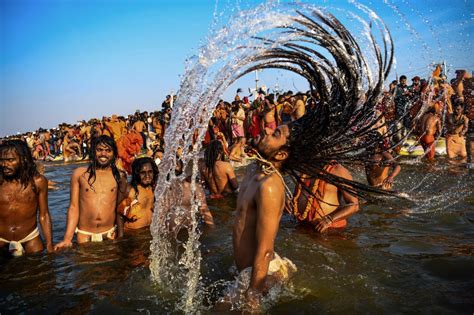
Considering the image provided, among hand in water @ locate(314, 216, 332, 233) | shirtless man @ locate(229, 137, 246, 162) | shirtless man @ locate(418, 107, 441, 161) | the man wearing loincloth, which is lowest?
hand in water @ locate(314, 216, 332, 233)

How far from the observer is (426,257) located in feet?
13.2

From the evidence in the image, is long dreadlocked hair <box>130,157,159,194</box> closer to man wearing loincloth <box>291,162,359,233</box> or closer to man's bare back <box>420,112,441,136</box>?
man wearing loincloth <box>291,162,359,233</box>

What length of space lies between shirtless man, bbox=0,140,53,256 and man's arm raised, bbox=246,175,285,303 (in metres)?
3.04

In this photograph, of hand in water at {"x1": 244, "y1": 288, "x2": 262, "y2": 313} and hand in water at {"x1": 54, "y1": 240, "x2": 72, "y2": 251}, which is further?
hand in water at {"x1": 54, "y1": 240, "x2": 72, "y2": 251}

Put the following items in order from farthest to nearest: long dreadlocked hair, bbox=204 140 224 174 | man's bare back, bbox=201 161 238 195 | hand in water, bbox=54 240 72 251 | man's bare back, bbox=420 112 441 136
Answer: man's bare back, bbox=420 112 441 136 < man's bare back, bbox=201 161 238 195 < long dreadlocked hair, bbox=204 140 224 174 < hand in water, bbox=54 240 72 251

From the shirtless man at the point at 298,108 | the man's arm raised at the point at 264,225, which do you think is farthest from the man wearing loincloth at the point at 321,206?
the shirtless man at the point at 298,108

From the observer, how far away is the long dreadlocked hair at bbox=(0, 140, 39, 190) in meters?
4.21

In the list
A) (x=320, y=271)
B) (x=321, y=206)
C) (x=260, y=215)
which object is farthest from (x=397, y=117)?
(x=260, y=215)

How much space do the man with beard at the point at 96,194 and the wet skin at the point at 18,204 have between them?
322mm

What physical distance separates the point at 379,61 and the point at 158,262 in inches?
119

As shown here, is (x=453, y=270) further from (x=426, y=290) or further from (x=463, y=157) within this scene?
(x=463, y=157)

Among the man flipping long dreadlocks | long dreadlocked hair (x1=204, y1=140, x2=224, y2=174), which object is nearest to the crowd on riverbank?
long dreadlocked hair (x1=204, y1=140, x2=224, y2=174)

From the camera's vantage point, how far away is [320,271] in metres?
3.68

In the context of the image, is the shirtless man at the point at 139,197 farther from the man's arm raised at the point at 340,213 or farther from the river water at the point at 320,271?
the man's arm raised at the point at 340,213
